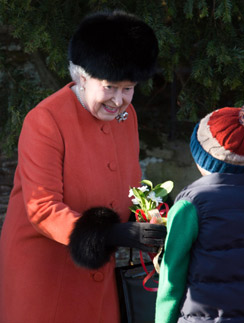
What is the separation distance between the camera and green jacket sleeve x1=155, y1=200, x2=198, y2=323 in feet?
6.39

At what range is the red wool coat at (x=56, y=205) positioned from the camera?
2.29m

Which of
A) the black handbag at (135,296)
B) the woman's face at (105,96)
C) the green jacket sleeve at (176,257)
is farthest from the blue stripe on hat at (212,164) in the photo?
the black handbag at (135,296)

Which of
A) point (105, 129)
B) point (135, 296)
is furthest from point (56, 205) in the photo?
point (135, 296)

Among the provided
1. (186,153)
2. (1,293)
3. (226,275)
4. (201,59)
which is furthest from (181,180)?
(226,275)

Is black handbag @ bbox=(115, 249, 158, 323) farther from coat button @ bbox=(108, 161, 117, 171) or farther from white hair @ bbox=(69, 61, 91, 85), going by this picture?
white hair @ bbox=(69, 61, 91, 85)

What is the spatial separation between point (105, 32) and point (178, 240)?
91 centimetres

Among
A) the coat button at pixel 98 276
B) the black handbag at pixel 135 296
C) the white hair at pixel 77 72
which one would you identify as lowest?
the black handbag at pixel 135 296

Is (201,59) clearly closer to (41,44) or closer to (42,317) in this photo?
(41,44)

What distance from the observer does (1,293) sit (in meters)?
2.49

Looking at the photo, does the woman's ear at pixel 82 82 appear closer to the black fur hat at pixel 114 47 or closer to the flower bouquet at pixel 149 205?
the black fur hat at pixel 114 47

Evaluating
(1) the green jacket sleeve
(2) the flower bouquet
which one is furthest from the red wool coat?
(1) the green jacket sleeve

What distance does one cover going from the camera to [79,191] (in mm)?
2402

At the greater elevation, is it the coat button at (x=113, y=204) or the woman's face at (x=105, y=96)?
the woman's face at (x=105, y=96)

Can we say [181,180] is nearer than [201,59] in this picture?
No
